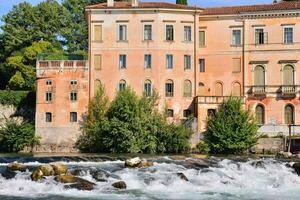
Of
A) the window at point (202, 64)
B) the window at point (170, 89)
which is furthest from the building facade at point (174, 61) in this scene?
the window at point (202, 64)

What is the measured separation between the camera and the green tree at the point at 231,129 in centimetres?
5328

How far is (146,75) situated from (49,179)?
30301 millimetres

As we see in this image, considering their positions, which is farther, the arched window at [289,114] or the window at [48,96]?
the arched window at [289,114]

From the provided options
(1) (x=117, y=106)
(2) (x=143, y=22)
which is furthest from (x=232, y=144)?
(2) (x=143, y=22)

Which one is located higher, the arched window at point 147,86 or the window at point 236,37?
the window at point 236,37

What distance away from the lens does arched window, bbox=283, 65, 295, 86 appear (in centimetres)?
6031

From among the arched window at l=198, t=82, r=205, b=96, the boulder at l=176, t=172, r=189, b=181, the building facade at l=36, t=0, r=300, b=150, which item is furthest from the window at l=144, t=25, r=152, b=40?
the boulder at l=176, t=172, r=189, b=181

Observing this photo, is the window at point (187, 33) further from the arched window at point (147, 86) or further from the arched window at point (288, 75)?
the arched window at point (288, 75)

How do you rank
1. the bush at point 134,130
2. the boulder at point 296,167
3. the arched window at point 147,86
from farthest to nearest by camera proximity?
1. the arched window at point 147,86
2. the bush at point 134,130
3. the boulder at point 296,167

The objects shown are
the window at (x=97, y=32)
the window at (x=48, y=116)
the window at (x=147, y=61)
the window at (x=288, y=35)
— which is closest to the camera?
the window at (x=48, y=116)

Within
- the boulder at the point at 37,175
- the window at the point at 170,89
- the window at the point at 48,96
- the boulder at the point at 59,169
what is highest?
the window at the point at 170,89

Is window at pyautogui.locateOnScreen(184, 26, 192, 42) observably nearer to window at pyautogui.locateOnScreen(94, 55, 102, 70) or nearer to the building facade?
the building facade

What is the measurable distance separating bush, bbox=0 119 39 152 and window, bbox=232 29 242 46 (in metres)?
22.3

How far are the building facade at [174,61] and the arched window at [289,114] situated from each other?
0.10 m
